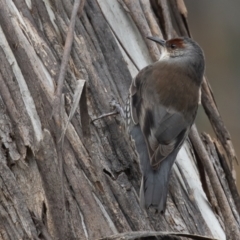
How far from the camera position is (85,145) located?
437cm

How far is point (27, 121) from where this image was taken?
4.27 metres

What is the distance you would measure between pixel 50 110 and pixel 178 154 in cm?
114

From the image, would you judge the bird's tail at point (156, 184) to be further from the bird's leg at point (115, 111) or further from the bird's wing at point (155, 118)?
the bird's leg at point (115, 111)

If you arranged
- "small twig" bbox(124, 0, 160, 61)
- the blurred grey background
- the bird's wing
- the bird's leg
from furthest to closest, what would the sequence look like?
1. the blurred grey background
2. "small twig" bbox(124, 0, 160, 61)
3. the bird's wing
4. the bird's leg

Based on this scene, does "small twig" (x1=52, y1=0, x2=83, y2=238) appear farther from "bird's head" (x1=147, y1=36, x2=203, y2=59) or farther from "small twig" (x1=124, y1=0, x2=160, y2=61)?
"bird's head" (x1=147, y1=36, x2=203, y2=59)

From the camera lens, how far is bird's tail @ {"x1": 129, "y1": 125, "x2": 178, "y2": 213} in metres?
4.38

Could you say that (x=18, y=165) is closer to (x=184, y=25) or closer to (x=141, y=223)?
(x=141, y=223)

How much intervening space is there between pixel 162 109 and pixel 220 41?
5.10 m

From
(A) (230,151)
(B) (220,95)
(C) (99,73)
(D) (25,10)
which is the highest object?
(D) (25,10)

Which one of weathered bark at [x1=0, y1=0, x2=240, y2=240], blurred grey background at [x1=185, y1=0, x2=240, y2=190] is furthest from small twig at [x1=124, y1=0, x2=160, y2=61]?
blurred grey background at [x1=185, y1=0, x2=240, y2=190]

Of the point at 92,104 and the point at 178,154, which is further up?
the point at 92,104

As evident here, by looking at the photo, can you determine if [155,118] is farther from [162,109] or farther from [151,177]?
[151,177]

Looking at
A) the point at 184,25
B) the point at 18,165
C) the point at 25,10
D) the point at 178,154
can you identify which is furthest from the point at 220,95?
the point at 18,165

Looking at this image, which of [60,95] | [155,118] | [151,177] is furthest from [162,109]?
[60,95]
